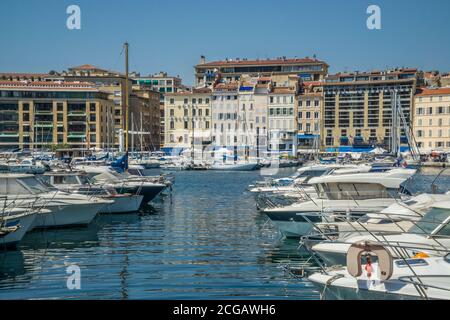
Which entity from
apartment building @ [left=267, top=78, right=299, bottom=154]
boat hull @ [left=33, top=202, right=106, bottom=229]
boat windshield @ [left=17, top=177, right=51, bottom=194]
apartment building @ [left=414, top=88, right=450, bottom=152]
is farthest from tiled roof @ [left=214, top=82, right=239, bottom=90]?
boat windshield @ [left=17, top=177, right=51, bottom=194]

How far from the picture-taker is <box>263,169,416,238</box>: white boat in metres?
22.0

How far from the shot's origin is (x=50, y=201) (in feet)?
80.2

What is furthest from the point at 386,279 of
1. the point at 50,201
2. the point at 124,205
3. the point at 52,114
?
the point at 52,114

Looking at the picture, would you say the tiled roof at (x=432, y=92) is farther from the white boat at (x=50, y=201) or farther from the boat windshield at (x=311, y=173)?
the white boat at (x=50, y=201)

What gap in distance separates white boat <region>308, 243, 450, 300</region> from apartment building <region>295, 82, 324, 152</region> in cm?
9781

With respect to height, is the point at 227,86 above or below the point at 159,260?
above

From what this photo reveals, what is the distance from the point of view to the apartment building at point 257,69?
126375mm

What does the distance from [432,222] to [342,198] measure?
331 inches

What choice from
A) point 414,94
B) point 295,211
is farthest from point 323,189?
point 414,94

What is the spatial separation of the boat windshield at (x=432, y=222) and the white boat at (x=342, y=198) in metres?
6.27

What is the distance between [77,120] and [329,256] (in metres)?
98.3

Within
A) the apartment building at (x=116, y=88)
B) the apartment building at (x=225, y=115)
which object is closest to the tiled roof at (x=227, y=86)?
the apartment building at (x=225, y=115)

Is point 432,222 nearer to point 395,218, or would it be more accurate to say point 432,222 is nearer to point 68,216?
point 395,218

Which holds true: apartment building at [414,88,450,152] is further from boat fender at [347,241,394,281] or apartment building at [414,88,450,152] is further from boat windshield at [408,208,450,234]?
boat fender at [347,241,394,281]
